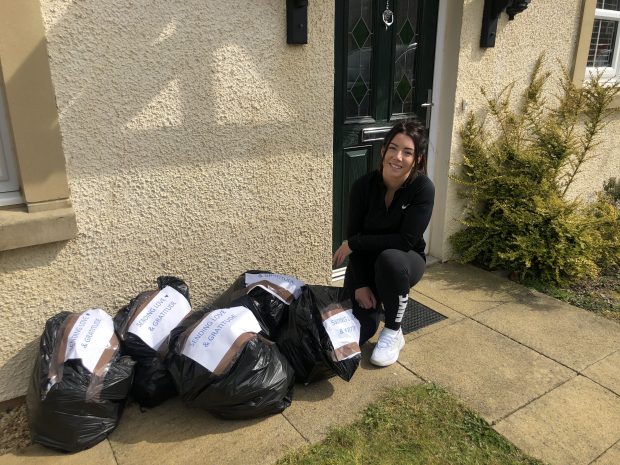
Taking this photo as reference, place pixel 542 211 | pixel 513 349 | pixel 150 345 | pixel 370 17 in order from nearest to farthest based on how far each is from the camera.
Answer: pixel 150 345 → pixel 513 349 → pixel 370 17 → pixel 542 211

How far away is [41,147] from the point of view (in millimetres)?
2369

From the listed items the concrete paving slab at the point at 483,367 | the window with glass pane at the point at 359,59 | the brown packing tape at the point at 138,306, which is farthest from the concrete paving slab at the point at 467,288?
the brown packing tape at the point at 138,306

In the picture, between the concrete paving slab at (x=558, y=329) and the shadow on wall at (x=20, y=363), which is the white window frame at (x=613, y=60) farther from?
the shadow on wall at (x=20, y=363)

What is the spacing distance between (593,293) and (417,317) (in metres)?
1.60

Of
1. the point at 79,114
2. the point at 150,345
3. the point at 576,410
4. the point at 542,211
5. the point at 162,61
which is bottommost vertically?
the point at 576,410

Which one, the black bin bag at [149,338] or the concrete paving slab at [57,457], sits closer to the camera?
the concrete paving slab at [57,457]

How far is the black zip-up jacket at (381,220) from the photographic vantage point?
2891 mm

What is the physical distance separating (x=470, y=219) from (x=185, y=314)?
9.27 feet

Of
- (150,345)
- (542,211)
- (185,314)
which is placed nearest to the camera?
(150,345)

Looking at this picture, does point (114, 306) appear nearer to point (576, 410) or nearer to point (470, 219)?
point (576, 410)

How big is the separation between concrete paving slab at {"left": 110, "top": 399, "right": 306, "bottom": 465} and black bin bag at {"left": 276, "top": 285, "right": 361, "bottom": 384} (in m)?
0.32

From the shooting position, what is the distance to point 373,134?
3854mm

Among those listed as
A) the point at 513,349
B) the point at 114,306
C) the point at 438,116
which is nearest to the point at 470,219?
the point at 438,116

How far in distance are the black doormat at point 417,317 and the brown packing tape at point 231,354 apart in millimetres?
1329
